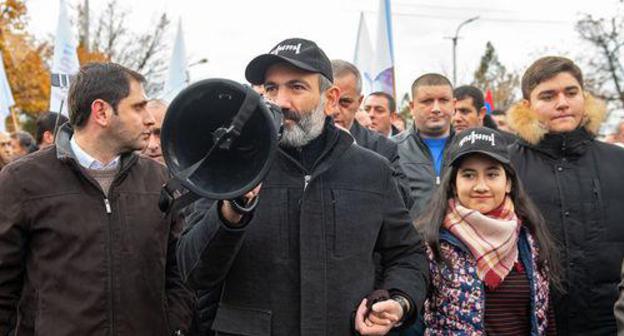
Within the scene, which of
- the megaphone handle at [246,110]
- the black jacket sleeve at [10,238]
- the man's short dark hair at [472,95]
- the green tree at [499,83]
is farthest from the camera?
the green tree at [499,83]

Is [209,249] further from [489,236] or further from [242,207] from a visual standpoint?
[489,236]

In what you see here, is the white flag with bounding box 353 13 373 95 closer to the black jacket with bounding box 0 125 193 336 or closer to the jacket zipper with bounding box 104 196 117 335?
the black jacket with bounding box 0 125 193 336

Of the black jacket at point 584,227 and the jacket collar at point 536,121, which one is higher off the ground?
the jacket collar at point 536,121

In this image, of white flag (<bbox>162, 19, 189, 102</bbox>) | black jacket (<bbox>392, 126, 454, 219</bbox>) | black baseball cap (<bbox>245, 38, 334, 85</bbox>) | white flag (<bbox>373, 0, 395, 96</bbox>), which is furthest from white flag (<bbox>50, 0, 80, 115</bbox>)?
black baseball cap (<bbox>245, 38, 334, 85</bbox>)

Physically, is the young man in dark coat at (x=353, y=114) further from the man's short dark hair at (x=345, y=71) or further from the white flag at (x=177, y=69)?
the white flag at (x=177, y=69)

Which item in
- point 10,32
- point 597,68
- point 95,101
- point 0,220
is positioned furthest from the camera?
point 597,68

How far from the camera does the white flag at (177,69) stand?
965 cm

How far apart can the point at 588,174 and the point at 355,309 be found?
1.65m

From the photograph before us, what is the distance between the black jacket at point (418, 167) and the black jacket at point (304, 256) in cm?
192

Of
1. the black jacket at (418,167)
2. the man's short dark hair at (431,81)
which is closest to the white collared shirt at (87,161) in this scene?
the black jacket at (418,167)

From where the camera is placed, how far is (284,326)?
2.81m

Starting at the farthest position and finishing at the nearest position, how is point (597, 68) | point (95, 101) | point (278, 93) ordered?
point (597, 68)
point (95, 101)
point (278, 93)

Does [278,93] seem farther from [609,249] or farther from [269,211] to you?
[609,249]

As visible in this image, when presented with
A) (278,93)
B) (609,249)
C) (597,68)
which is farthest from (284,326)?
(597,68)
